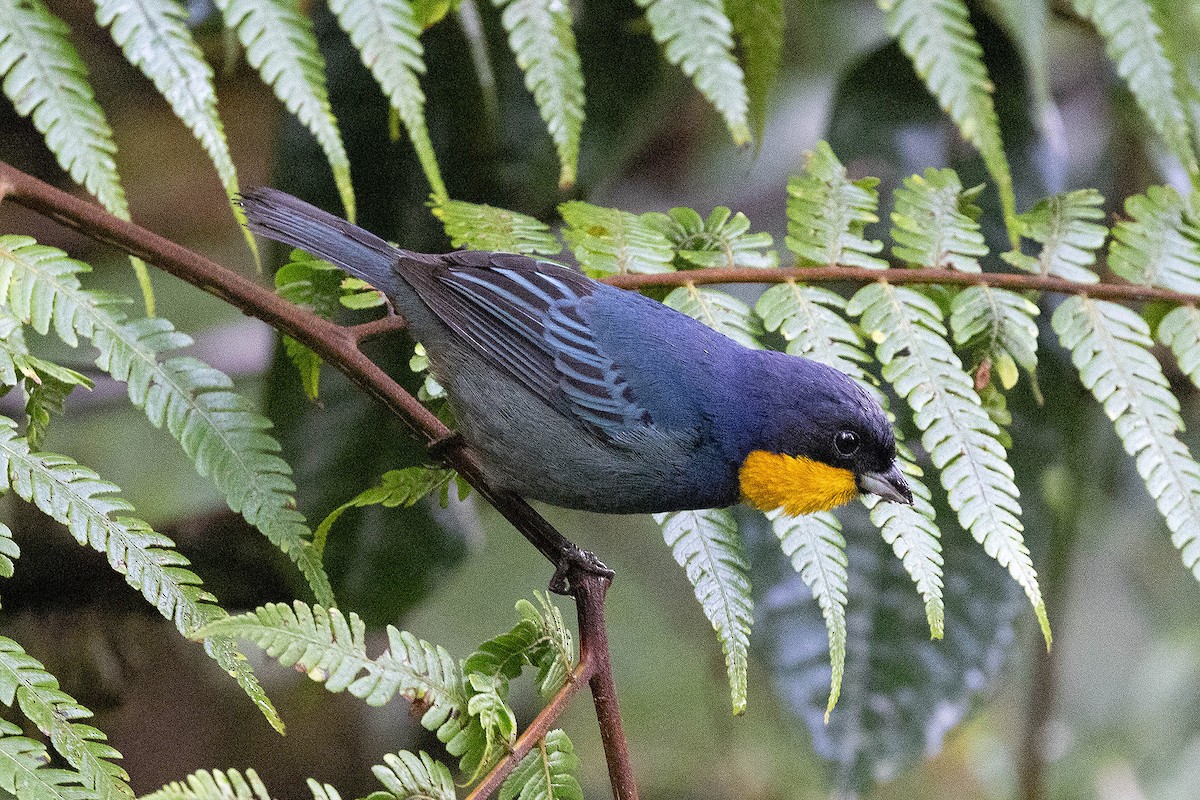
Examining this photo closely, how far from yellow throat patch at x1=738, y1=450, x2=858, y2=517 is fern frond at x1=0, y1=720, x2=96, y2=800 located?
128cm

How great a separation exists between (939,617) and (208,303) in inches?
115

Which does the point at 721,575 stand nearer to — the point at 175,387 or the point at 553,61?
the point at 175,387

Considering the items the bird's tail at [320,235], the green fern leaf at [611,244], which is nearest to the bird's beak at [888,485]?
the green fern leaf at [611,244]

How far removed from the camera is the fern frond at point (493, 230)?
2.40 m

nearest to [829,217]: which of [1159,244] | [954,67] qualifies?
[954,67]

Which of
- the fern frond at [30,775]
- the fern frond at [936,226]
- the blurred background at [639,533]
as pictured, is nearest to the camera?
the fern frond at [30,775]

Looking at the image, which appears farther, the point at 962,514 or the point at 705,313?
the point at 705,313

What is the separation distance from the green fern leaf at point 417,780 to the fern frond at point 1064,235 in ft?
5.44

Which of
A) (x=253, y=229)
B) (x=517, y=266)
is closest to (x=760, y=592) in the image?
(x=517, y=266)

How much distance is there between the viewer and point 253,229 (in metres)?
2.28

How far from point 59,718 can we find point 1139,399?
2.04 m

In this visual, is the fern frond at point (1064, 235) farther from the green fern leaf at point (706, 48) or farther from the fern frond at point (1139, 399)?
the green fern leaf at point (706, 48)

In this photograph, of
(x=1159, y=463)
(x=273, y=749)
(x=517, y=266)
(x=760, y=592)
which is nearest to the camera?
(x=1159, y=463)

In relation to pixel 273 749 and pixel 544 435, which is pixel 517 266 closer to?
pixel 544 435
